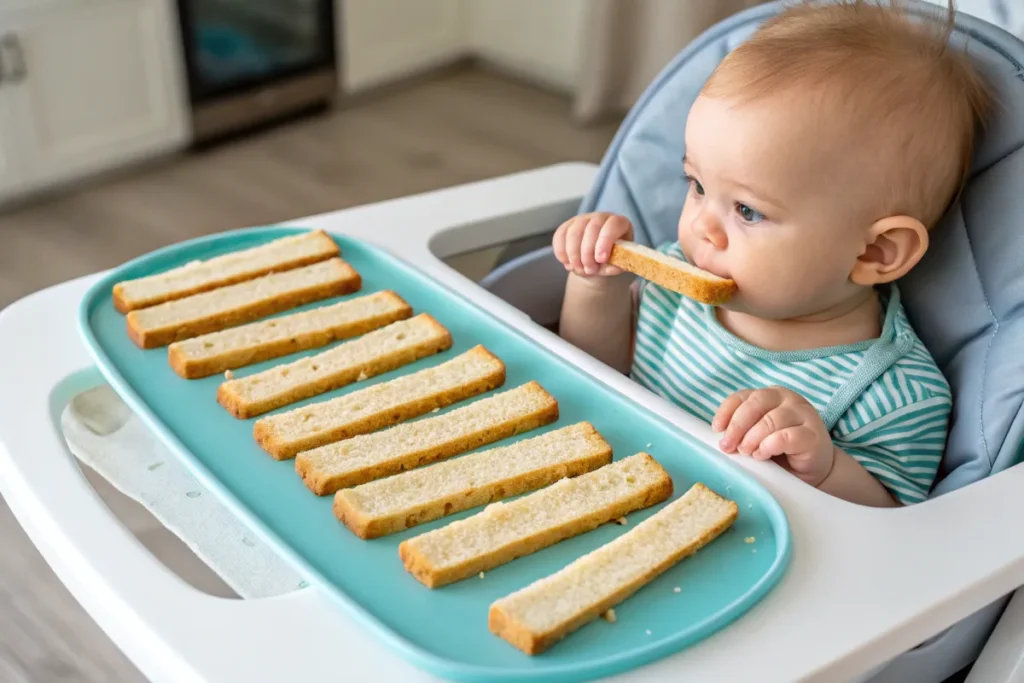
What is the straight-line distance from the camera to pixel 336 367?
0.87 m

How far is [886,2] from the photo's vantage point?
990 mm

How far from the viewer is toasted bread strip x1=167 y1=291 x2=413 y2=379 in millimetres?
863

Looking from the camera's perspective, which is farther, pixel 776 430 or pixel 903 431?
pixel 903 431

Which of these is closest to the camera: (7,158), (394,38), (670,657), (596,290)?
(670,657)

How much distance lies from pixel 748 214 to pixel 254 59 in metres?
2.14

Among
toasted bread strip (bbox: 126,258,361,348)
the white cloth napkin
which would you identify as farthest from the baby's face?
the white cloth napkin

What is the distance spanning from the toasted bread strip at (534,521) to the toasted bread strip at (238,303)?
0.32 m

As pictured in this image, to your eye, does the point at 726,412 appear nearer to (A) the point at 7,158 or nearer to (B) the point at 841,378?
(B) the point at 841,378

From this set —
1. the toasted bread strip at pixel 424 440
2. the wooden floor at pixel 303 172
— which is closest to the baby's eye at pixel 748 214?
the toasted bread strip at pixel 424 440

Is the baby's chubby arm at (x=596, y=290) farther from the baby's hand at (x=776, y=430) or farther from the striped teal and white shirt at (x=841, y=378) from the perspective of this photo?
the baby's hand at (x=776, y=430)

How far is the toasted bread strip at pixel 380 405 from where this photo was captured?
2.57 ft

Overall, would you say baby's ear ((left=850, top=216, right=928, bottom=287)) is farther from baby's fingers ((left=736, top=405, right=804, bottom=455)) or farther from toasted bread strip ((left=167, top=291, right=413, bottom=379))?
toasted bread strip ((left=167, top=291, right=413, bottom=379))

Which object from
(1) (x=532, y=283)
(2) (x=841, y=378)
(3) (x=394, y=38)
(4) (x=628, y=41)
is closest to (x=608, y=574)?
(2) (x=841, y=378)

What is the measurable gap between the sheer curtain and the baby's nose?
1983 mm
